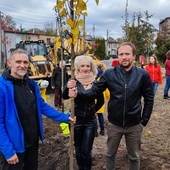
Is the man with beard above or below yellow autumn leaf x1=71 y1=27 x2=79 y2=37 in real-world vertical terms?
below

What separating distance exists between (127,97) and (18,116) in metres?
1.23

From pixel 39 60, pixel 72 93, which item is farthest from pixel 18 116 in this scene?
pixel 39 60

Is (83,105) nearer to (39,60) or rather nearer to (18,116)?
(18,116)

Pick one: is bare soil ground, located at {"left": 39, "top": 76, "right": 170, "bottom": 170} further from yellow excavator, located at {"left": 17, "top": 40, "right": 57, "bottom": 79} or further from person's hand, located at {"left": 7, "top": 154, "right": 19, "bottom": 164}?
yellow excavator, located at {"left": 17, "top": 40, "right": 57, "bottom": 79}

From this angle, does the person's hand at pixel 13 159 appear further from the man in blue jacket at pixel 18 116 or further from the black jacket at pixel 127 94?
the black jacket at pixel 127 94

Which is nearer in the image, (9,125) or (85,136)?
(9,125)

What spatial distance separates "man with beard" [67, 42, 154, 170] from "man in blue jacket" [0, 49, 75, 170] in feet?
1.78

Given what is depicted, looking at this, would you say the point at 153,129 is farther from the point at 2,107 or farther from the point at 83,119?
the point at 2,107

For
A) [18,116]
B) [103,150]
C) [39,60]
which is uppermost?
[39,60]

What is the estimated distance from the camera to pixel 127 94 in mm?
3023

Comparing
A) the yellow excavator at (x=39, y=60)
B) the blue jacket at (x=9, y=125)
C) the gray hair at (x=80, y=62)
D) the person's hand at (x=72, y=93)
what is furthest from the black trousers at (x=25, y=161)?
the yellow excavator at (x=39, y=60)

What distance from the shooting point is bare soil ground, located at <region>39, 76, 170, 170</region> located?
13.5 feet

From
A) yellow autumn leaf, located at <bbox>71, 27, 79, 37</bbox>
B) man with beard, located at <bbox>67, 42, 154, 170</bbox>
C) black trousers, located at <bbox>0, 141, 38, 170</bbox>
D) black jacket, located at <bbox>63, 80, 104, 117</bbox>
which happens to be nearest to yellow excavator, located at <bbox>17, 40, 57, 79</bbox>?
black jacket, located at <bbox>63, 80, 104, 117</bbox>

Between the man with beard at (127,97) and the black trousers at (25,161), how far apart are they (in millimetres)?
797
